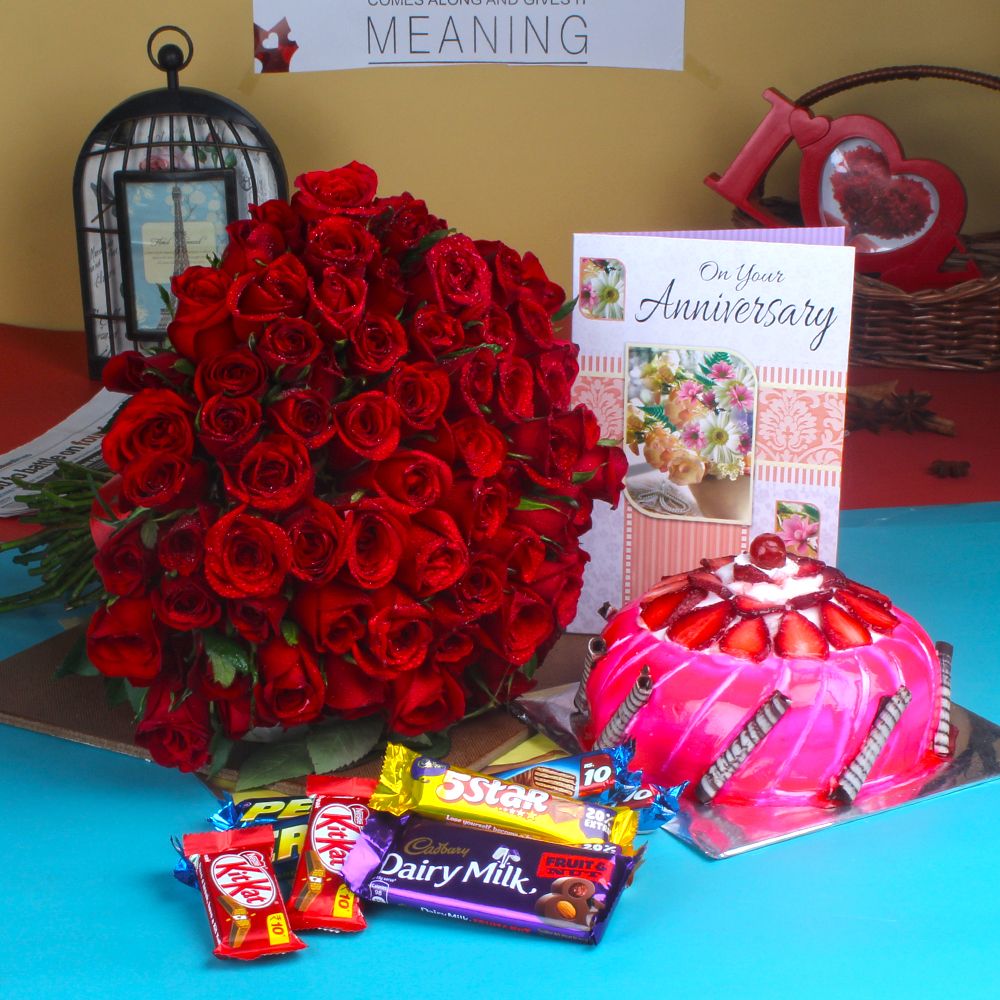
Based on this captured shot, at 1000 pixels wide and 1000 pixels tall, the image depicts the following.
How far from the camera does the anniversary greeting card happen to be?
0.77m

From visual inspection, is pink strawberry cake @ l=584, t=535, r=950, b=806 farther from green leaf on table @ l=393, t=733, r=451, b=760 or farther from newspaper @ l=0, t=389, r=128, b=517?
newspaper @ l=0, t=389, r=128, b=517

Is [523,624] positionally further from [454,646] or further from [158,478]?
[158,478]

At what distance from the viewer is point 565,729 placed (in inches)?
28.5

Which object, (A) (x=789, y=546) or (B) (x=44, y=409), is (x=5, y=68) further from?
(A) (x=789, y=546)

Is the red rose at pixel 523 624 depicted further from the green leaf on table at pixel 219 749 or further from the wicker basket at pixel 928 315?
the wicker basket at pixel 928 315

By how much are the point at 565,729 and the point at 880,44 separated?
44.0 inches

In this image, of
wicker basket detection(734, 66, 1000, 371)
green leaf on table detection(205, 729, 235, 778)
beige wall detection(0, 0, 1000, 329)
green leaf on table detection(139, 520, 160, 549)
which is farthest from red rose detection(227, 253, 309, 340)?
beige wall detection(0, 0, 1000, 329)

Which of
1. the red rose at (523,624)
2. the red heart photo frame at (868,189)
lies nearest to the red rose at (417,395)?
the red rose at (523,624)

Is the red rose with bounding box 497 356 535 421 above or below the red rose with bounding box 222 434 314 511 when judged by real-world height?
above

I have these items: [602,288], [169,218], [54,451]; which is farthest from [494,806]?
[169,218]

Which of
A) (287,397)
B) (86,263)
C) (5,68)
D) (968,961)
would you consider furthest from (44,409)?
(968,961)

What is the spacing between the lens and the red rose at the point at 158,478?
0.60 metres

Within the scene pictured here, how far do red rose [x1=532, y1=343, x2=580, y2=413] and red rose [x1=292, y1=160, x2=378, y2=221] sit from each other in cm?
12

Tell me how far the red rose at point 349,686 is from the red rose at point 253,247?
20cm
